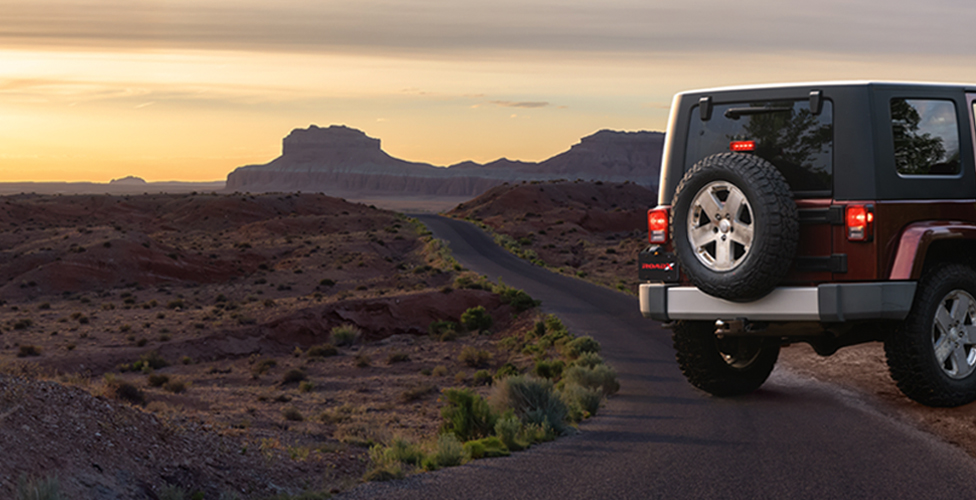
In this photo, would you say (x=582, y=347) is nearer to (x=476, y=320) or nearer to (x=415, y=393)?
(x=415, y=393)

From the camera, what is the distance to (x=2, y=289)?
169ft

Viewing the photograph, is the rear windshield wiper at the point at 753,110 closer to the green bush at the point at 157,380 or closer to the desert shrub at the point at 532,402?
the desert shrub at the point at 532,402

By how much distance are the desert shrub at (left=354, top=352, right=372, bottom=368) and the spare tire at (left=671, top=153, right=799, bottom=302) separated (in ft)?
67.4

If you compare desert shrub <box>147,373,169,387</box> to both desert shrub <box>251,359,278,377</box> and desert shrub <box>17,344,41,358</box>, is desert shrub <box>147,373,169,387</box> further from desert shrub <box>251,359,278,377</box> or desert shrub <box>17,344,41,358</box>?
desert shrub <box>17,344,41,358</box>

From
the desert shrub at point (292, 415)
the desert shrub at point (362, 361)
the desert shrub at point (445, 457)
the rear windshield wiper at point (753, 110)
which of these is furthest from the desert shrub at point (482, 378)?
the rear windshield wiper at point (753, 110)

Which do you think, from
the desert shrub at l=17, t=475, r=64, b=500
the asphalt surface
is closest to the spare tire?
the asphalt surface

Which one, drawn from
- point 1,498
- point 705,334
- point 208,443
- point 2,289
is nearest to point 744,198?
point 705,334

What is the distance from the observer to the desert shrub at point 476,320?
32.6m

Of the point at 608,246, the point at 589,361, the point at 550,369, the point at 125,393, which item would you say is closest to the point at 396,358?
the point at 550,369

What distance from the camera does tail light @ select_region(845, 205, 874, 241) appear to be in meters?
8.27

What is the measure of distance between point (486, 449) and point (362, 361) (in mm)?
19694

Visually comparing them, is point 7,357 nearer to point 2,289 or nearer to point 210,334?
point 210,334

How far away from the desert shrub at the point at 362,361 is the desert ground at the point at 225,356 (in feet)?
0.27

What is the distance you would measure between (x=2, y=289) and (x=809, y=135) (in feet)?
183
